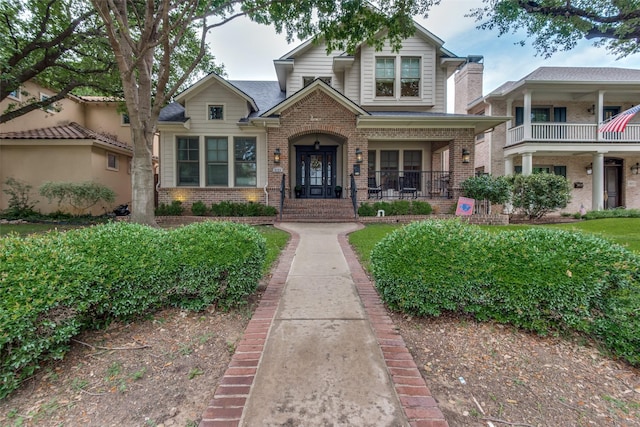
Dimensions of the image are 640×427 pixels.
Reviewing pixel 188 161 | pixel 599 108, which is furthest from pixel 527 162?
pixel 188 161

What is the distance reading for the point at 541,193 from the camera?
35.4 feet

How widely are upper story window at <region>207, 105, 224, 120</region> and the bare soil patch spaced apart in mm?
11363

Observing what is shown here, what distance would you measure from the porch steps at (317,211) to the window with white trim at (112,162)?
30.0 feet

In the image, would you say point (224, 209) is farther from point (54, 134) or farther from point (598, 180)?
point (598, 180)

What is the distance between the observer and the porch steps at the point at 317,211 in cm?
1049

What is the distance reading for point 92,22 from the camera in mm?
9805

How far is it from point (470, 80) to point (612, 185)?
945cm

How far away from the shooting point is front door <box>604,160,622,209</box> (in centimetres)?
1541

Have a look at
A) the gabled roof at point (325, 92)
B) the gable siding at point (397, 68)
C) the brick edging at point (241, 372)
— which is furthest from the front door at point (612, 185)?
the brick edging at point (241, 372)

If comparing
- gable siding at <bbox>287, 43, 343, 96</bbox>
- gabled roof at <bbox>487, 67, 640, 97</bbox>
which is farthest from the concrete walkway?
gabled roof at <bbox>487, 67, 640, 97</bbox>

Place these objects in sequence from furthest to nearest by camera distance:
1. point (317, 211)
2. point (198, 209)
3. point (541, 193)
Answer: point (198, 209) → point (317, 211) → point (541, 193)

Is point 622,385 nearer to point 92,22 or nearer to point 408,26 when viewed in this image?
point 408,26

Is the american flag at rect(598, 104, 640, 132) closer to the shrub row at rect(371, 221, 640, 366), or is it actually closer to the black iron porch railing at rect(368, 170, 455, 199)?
the black iron porch railing at rect(368, 170, 455, 199)

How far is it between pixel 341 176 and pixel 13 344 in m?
11.9
